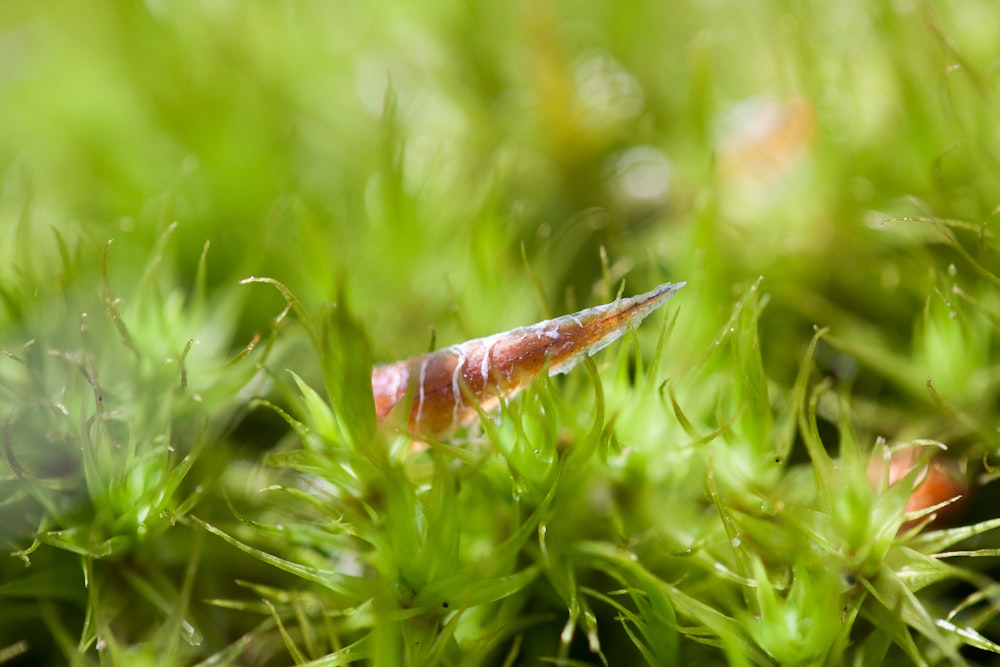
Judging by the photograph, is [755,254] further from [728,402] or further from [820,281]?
[728,402]

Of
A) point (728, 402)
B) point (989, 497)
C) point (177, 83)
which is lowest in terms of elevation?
point (989, 497)

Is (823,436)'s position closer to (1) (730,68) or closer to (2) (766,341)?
(2) (766,341)

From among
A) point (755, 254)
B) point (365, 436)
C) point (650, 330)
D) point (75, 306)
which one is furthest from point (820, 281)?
point (75, 306)

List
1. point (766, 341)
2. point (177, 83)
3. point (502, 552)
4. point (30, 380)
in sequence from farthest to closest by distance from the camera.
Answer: point (177, 83) < point (766, 341) < point (30, 380) < point (502, 552)

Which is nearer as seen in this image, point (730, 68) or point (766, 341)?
point (766, 341)

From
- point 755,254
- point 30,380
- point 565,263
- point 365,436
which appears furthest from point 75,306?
point 755,254

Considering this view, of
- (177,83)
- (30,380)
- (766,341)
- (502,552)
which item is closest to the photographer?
(502,552)

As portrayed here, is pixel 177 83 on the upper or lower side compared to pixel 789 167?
upper
